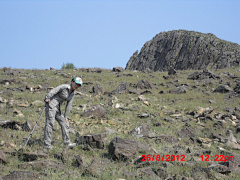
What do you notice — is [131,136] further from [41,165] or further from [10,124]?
[10,124]

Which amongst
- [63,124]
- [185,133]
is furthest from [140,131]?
[63,124]

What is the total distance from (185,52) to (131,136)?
188ft

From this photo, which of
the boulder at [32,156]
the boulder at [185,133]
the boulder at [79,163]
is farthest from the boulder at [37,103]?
the boulder at [79,163]

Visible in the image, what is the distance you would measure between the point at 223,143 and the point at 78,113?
264 inches

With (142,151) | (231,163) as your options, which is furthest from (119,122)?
(231,163)

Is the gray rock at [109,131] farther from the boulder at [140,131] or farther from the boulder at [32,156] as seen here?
the boulder at [32,156]

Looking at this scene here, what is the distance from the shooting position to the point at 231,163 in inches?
239

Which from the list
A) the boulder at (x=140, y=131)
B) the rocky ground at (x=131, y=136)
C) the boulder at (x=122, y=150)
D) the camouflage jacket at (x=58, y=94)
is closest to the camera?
the rocky ground at (x=131, y=136)

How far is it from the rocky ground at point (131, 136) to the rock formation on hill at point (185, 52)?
30245 mm

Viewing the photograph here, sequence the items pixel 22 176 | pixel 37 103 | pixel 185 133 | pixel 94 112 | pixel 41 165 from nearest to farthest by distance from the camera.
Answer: pixel 22 176
pixel 41 165
pixel 185 133
pixel 94 112
pixel 37 103

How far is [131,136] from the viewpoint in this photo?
8.91m

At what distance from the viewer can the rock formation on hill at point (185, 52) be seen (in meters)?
52.2

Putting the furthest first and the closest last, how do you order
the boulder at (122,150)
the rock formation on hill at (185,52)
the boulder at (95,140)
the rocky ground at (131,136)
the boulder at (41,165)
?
the rock formation on hill at (185,52), the boulder at (95,140), the boulder at (122,150), the rocky ground at (131,136), the boulder at (41,165)

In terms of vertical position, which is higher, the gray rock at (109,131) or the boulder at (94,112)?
the boulder at (94,112)
